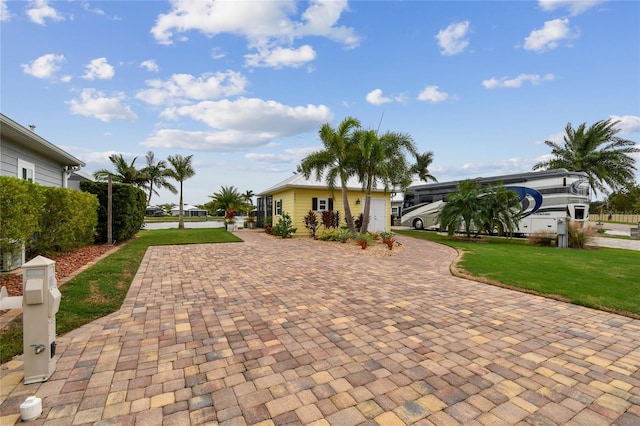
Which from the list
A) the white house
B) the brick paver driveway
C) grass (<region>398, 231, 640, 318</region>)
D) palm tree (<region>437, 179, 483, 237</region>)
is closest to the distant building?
the white house

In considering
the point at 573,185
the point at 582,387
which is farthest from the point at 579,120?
the point at 582,387

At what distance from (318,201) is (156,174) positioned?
20.5 m

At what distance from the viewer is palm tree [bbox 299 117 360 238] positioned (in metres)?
12.5

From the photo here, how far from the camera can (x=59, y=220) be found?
7.54 meters

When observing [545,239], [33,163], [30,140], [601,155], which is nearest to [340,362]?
[30,140]

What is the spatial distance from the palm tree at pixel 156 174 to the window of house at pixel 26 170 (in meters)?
20.4

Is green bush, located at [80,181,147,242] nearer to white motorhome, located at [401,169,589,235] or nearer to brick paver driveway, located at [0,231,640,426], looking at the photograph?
brick paver driveway, located at [0,231,640,426]

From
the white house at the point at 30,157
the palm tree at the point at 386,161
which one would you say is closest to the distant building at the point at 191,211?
the white house at the point at 30,157

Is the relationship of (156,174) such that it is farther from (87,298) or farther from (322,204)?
(87,298)

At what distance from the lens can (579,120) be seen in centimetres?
2300

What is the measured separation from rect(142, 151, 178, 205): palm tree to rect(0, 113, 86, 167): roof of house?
19.0 m

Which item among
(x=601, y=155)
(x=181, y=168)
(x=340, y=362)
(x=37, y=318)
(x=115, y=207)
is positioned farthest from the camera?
(x=181, y=168)

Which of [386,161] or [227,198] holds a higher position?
[386,161]

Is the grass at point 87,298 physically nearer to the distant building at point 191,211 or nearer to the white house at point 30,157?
the white house at point 30,157
